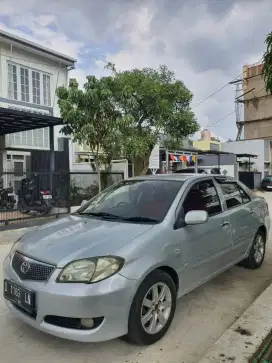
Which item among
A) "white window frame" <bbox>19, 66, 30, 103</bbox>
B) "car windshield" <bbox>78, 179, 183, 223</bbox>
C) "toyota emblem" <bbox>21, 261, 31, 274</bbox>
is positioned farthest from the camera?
"white window frame" <bbox>19, 66, 30, 103</bbox>

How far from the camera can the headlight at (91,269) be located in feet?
8.97

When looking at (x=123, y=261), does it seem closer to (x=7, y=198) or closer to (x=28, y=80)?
(x=7, y=198)

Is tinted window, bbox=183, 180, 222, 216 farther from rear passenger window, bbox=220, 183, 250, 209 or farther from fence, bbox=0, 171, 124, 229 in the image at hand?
fence, bbox=0, 171, 124, 229

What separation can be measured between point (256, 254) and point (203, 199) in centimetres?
171

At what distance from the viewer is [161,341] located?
3117 mm

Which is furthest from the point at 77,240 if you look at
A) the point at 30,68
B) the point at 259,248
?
the point at 30,68

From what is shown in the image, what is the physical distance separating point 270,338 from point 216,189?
6.12 feet

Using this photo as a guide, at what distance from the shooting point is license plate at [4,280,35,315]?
2822 mm

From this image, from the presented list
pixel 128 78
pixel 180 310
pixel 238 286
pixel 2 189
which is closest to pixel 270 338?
pixel 180 310

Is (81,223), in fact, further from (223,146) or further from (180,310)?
(223,146)

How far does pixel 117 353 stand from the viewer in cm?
293

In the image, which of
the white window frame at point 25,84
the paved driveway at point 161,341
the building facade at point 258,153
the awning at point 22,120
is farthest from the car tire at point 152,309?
the building facade at point 258,153

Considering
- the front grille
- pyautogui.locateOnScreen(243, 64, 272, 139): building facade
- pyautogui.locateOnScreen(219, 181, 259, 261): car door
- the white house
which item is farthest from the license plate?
pyautogui.locateOnScreen(243, 64, 272, 139): building facade

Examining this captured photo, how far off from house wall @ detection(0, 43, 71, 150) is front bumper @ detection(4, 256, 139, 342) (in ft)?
36.9
